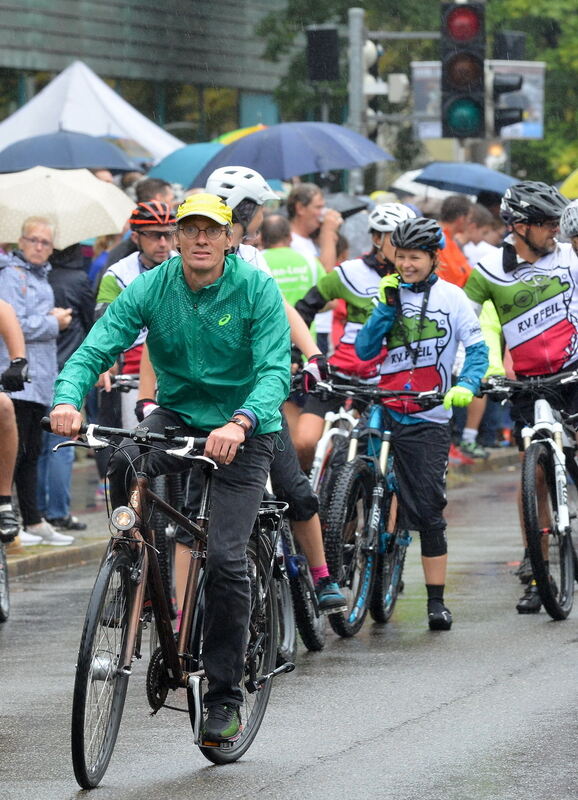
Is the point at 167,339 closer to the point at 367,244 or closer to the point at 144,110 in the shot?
the point at 367,244

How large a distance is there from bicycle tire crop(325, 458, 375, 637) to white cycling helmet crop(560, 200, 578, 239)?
1527mm

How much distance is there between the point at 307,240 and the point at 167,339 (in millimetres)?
7287

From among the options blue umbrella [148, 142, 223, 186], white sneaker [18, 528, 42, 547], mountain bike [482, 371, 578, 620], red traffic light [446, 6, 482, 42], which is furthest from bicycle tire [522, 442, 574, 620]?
blue umbrella [148, 142, 223, 186]

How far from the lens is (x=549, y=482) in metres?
9.46

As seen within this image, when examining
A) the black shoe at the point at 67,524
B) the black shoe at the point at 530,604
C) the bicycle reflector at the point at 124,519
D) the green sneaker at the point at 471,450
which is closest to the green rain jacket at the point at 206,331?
the bicycle reflector at the point at 124,519

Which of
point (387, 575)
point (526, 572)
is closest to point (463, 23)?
point (526, 572)

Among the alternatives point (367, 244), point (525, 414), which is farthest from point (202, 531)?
point (367, 244)

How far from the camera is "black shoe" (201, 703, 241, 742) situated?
20.8 ft

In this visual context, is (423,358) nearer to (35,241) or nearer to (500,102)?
(35,241)

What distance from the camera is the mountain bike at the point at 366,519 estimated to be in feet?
29.1

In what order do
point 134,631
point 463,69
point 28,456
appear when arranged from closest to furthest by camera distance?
1. point 134,631
2. point 28,456
3. point 463,69

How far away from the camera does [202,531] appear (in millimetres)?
6430

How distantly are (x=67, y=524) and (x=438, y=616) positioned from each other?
428 centimetres

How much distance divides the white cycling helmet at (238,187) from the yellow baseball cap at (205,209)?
195cm
